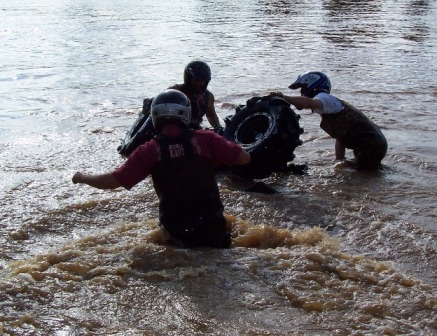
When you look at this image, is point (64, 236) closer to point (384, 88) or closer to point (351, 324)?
point (351, 324)

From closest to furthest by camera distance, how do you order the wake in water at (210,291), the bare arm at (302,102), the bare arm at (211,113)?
the wake in water at (210,291) < the bare arm at (302,102) < the bare arm at (211,113)

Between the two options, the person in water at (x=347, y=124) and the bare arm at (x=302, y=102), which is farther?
the person in water at (x=347, y=124)

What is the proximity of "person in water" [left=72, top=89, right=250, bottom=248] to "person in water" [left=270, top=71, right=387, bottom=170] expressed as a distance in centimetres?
341

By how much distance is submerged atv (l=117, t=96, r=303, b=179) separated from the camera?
350 inches

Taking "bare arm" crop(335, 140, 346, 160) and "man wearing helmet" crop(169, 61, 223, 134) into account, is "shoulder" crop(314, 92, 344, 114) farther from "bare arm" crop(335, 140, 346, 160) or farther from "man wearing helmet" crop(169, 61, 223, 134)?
"man wearing helmet" crop(169, 61, 223, 134)

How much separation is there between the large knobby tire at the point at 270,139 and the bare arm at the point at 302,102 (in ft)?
0.73

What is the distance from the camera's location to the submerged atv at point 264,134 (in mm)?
8883

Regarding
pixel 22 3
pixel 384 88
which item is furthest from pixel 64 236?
pixel 22 3

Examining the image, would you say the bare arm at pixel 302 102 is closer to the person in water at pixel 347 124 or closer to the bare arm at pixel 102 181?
the person in water at pixel 347 124

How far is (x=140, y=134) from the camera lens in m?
9.77

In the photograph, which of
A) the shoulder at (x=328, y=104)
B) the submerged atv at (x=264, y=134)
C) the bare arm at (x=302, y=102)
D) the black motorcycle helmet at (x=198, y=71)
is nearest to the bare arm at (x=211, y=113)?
the submerged atv at (x=264, y=134)

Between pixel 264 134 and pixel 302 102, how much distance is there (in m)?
0.69

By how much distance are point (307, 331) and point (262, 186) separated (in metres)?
3.66

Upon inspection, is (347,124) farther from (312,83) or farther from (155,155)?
(155,155)
